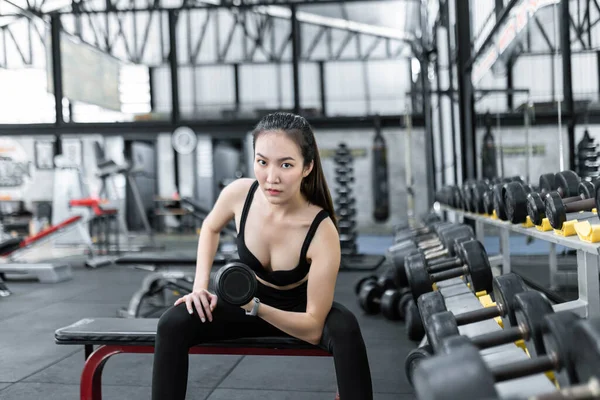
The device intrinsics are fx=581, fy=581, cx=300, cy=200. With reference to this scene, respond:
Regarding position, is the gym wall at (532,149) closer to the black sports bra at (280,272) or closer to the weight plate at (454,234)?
the weight plate at (454,234)

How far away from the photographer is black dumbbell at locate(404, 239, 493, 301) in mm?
1853

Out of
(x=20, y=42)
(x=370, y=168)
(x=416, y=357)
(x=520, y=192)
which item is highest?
(x=20, y=42)

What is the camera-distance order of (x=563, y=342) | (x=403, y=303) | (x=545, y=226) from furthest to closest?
1. (x=403, y=303)
2. (x=545, y=226)
3. (x=563, y=342)

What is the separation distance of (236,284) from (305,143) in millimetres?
377

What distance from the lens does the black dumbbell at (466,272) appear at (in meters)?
1.85

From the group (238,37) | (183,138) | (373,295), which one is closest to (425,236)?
(373,295)

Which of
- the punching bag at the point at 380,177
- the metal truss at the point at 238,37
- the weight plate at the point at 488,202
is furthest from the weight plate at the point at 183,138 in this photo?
the weight plate at the point at 488,202

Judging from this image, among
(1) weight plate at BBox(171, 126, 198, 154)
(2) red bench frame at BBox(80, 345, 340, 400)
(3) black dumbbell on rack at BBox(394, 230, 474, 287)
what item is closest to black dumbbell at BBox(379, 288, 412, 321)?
(3) black dumbbell on rack at BBox(394, 230, 474, 287)

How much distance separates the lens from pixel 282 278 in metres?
1.44

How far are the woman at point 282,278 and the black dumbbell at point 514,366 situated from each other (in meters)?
0.52

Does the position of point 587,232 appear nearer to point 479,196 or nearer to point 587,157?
point 479,196

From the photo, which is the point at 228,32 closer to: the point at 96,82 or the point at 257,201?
the point at 96,82

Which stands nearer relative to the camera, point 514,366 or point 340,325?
point 514,366

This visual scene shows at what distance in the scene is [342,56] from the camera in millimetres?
14766
